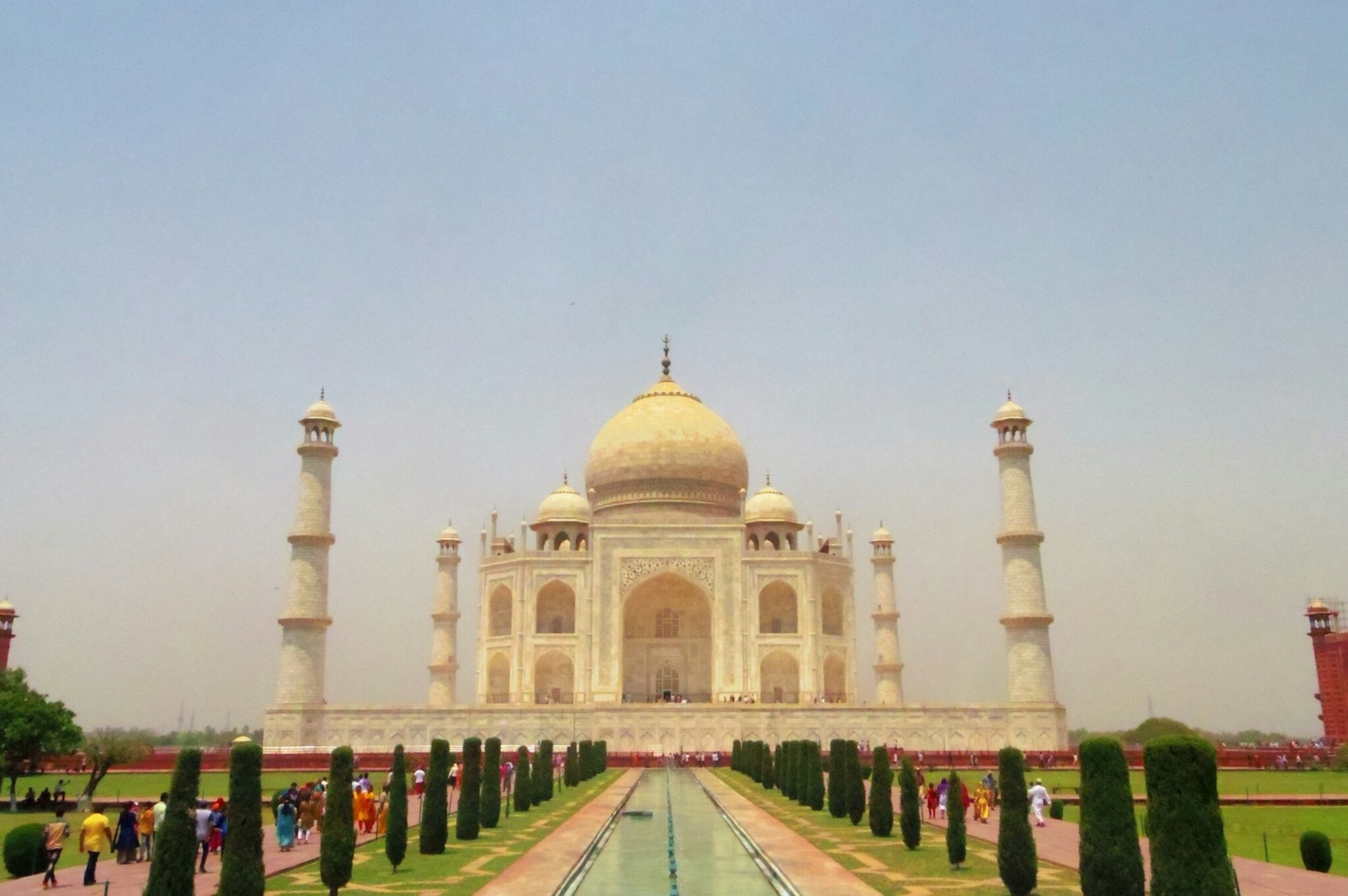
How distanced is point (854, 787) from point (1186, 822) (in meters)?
7.72

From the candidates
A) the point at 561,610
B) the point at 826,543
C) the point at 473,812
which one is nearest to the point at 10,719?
the point at 473,812

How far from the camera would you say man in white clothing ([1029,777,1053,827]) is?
1423 centimetres

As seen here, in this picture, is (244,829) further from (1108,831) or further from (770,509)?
(770,509)

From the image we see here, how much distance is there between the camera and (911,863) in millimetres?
10797

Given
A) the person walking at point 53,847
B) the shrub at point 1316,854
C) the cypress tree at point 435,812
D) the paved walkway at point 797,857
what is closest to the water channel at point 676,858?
the paved walkway at point 797,857

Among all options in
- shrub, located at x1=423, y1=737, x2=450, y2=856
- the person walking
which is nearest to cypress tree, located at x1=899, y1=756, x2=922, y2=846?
shrub, located at x1=423, y1=737, x2=450, y2=856

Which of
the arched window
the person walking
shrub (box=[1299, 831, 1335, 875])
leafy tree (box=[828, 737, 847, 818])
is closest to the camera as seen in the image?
the person walking

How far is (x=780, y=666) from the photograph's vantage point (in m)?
31.9

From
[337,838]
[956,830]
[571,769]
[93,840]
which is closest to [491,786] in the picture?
[93,840]

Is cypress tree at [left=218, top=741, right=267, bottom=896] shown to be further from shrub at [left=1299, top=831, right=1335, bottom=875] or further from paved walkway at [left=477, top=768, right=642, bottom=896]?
shrub at [left=1299, top=831, right=1335, bottom=875]

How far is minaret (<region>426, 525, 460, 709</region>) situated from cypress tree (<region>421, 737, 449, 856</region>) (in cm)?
2249

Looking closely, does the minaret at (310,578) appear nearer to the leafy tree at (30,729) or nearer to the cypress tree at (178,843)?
the leafy tree at (30,729)

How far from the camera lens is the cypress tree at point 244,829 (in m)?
8.05

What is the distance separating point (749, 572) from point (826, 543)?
3.86 m
